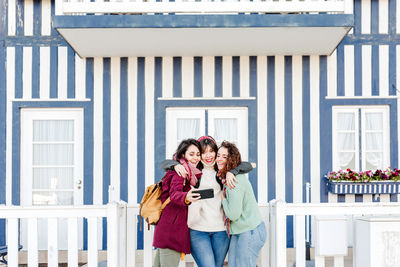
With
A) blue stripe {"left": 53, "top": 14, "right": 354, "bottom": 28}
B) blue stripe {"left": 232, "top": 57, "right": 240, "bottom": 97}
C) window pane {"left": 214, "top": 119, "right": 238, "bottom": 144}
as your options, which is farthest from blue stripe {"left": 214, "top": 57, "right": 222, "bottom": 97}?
blue stripe {"left": 53, "top": 14, "right": 354, "bottom": 28}

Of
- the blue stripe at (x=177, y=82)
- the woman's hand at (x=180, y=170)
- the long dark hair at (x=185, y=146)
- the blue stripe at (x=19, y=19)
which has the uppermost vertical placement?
the blue stripe at (x=19, y=19)

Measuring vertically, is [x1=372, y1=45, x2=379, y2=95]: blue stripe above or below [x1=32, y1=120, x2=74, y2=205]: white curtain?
above

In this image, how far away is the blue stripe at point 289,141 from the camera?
5.85 metres

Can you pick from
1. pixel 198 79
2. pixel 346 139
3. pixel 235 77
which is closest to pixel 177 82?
pixel 198 79

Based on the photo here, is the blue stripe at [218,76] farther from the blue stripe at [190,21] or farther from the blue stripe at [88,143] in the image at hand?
the blue stripe at [88,143]

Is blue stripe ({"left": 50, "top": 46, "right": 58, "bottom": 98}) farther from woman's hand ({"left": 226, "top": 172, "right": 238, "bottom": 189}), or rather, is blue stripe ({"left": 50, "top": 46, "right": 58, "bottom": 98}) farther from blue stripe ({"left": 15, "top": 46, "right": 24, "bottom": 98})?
woman's hand ({"left": 226, "top": 172, "right": 238, "bottom": 189})

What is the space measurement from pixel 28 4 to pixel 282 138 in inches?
156

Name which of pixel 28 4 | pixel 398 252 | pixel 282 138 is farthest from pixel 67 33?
pixel 398 252

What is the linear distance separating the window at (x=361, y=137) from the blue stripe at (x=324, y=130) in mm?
86

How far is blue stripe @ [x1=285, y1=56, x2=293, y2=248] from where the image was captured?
5852 mm

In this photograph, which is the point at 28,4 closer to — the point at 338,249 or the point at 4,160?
the point at 4,160

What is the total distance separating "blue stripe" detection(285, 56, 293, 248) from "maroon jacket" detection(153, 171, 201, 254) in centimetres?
274

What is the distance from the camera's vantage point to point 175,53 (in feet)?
18.8

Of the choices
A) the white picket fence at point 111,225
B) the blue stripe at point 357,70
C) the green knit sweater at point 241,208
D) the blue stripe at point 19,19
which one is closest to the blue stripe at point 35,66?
the blue stripe at point 19,19
